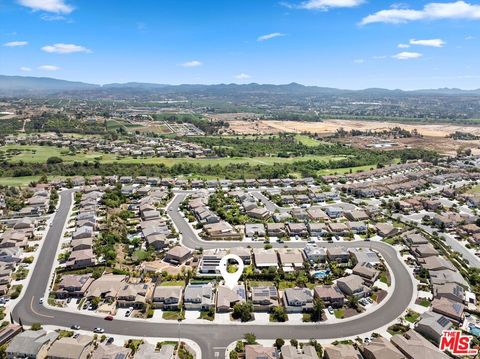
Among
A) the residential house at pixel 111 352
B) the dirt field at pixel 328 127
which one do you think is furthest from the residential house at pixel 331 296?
the dirt field at pixel 328 127

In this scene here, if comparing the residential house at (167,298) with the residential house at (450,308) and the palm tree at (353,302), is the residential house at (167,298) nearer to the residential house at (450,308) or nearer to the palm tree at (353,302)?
the palm tree at (353,302)

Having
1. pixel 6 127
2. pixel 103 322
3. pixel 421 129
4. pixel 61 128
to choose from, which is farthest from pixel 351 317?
pixel 421 129

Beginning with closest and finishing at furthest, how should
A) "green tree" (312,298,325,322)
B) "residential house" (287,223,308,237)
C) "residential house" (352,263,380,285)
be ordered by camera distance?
"green tree" (312,298,325,322)
"residential house" (352,263,380,285)
"residential house" (287,223,308,237)

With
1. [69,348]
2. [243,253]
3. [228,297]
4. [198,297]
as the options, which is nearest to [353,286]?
[228,297]

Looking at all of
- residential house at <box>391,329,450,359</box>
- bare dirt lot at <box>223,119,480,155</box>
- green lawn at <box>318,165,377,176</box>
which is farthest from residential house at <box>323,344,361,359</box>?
bare dirt lot at <box>223,119,480,155</box>

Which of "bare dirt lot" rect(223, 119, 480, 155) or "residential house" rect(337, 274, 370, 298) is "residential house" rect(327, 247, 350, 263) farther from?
"bare dirt lot" rect(223, 119, 480, 155)

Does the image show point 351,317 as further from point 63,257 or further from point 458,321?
Result: point 63,257
